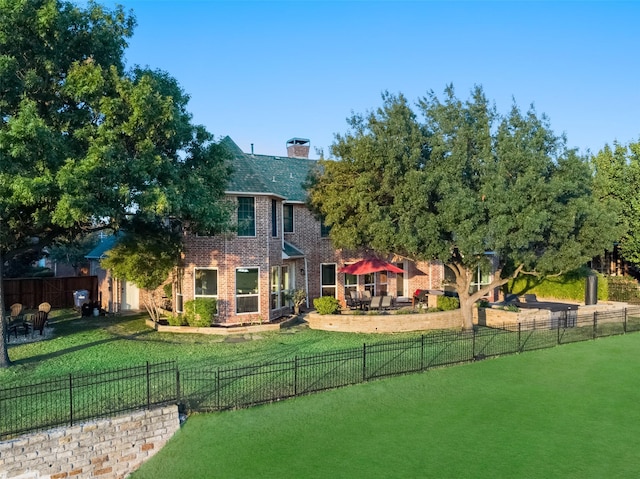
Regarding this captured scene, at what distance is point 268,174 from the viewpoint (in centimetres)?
2675

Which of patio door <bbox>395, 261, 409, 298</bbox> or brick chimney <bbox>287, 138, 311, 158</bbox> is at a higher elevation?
brick chimney <bbox>287, 138, 311, 158</bbox>

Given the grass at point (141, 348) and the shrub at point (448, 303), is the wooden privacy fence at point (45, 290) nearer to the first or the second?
the grass at point (141, 348)

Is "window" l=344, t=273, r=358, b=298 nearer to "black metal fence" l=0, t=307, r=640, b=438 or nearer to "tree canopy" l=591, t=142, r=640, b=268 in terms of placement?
"black metal fence" l=0, t=307, r=640, b=438

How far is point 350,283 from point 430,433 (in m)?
17.5

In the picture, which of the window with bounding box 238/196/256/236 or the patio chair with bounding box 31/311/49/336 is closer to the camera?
the patio chair with bounding box 31/311/49/336

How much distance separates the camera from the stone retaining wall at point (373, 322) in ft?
67.2

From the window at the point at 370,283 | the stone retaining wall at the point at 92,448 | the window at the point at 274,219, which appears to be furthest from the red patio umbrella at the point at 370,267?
the stone retaining wall at the point at 92,448

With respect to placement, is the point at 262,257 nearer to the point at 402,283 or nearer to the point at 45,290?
the point at 402,283

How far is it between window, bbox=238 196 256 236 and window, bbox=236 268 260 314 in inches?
65.5

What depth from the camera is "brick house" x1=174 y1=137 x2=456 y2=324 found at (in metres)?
20.8

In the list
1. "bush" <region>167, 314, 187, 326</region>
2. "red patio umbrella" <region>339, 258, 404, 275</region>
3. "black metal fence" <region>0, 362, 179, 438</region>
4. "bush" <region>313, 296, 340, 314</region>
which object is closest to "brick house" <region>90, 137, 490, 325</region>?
"bush" <region>167, 314, 187, 326</region>

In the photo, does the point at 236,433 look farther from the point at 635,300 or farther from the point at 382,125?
the point at 635,300

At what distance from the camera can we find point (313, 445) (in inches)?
372

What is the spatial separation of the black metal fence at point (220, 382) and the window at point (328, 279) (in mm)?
9410
